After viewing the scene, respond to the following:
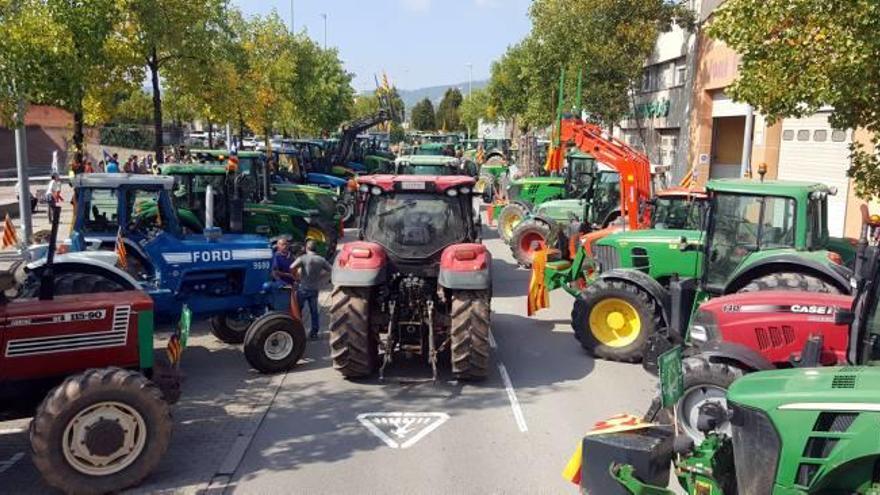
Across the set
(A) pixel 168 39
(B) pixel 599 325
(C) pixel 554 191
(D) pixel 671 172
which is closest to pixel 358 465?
(B) pixel 599 325

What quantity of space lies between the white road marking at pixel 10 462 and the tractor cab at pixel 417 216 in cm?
428

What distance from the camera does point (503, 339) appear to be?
10.9 meters

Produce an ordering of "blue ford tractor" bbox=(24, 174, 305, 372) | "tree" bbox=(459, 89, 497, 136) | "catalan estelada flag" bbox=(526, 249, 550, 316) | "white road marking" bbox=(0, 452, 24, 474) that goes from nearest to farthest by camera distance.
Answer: "white road marking" bbox=(0, 452, 24, 474) < "blue ford tractor" bbox=(24, 174, 305, 372) < "catalan estelada flag" bbox=(526, 249, 550, 316) < "tree" bbox=(459, 89, 497, 136)

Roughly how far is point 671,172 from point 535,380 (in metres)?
20.4

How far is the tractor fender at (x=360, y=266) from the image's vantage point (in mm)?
8570

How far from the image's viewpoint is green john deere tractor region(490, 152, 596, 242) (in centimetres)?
1884

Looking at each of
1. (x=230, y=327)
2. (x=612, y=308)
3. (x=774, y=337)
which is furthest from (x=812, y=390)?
(x=230, y=327)

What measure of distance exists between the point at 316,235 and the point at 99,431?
10.6 meters

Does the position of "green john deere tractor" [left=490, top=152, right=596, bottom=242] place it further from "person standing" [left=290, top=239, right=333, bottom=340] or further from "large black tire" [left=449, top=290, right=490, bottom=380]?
"large black tire" [left=449, top=290, right=490, bottom=380]

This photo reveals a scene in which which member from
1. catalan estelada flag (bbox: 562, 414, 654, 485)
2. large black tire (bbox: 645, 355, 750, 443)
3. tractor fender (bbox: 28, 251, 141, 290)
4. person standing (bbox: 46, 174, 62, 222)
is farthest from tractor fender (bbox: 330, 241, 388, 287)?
catalan estelada flag (bbox: 562, 414, 654, 485)

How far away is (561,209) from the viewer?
17.2 metres

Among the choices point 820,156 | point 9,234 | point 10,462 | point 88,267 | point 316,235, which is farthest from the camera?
point 820,156

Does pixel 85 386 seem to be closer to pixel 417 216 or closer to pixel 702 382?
pixel 417 216

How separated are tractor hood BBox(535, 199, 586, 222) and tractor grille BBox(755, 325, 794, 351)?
951 cm
